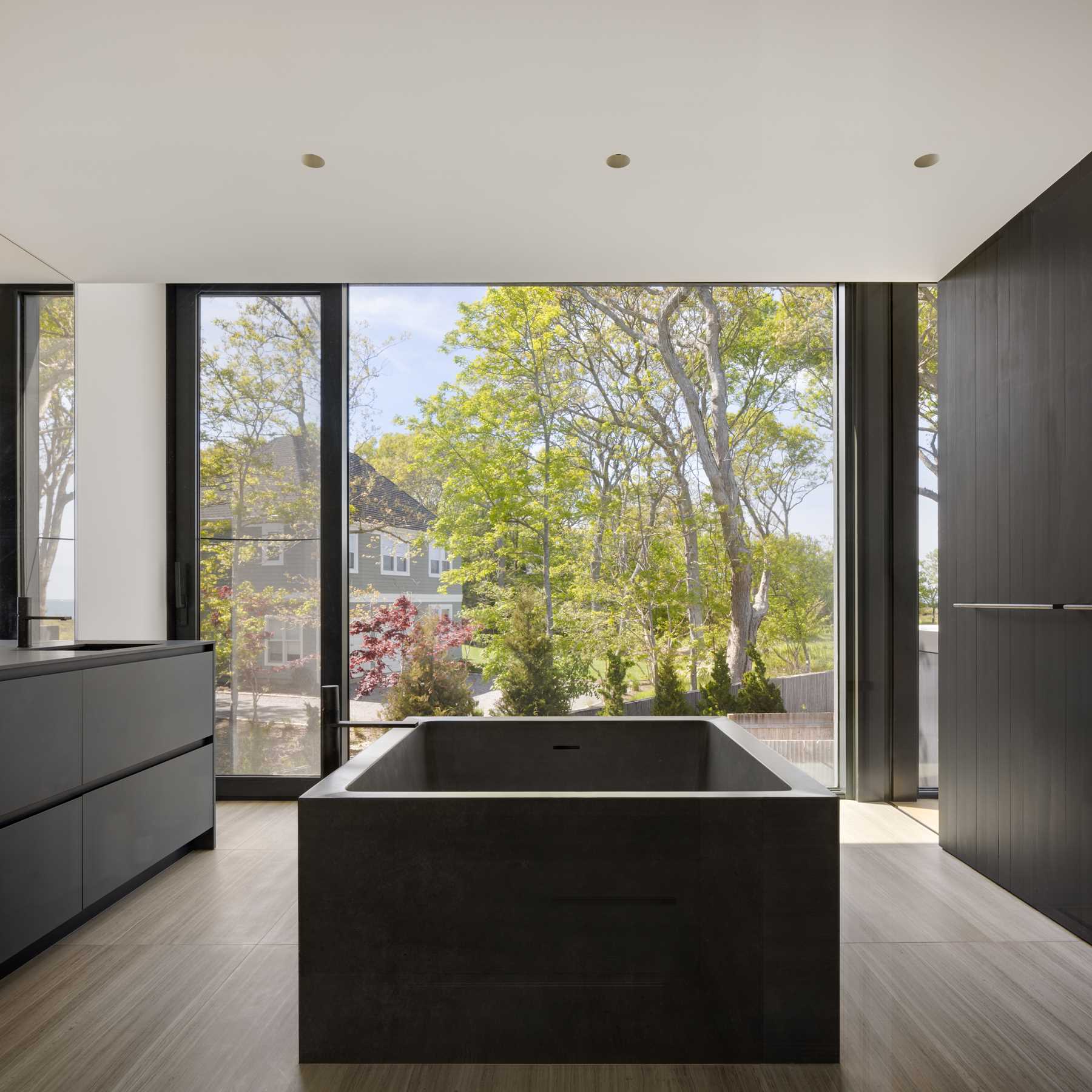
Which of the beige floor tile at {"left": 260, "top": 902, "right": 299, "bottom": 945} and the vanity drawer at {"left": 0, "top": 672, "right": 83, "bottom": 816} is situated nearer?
the vanity drawer at {"left": 0, "top": 672, "right": 83, "bottom": 816}

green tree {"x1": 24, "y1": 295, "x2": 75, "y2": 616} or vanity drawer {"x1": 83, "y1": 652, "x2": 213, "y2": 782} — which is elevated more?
green tree {"x1": 24, "y1": 295, "x2": 75, "y2": 616}

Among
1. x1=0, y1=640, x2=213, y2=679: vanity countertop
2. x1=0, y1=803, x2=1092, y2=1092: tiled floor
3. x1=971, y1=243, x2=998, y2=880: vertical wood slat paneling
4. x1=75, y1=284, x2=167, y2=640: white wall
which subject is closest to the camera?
x1=0, y1=803, x2=1092, y2=1092: tiled floor

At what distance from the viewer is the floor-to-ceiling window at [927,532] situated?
14.0ft

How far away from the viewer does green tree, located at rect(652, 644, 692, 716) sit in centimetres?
436

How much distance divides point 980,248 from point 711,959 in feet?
9.34

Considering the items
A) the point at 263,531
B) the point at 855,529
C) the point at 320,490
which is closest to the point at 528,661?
the point at 320,490

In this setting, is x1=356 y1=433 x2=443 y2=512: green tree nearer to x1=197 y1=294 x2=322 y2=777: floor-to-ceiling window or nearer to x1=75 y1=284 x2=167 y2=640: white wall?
x1=197 y1=294 x2=322 y2=777: floor-to-ceiling window

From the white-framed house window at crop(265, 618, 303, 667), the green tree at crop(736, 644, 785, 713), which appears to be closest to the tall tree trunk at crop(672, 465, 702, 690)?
the green tree at crop(736, 644, 785, 713)

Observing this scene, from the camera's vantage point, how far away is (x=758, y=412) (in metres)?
4.39

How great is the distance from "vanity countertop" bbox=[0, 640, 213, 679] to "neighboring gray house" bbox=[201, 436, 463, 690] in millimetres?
832

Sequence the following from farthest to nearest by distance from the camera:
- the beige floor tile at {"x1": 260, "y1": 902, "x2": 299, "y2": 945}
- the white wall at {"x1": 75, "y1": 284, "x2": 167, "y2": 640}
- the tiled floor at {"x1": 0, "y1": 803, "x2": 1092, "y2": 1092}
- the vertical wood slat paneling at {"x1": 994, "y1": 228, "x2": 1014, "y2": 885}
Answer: the white wall at {"x1": 75, "y1": 284, "x2": 167, "y2": 640}, the vertical wood slat paneling at {"x1": 994, "y1": 228, "x2": 1014, "y2": 885}, the beige floor tile at {"x1": 260, "y1": 902, "x2": 299, "y2": 945}, the tiled floor at {"x1": 0, "y1": 803, "x2": 1092, "y2": 1092}

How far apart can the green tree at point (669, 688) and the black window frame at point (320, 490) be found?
1.61m

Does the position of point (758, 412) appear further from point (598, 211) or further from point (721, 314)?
point (598, 211)

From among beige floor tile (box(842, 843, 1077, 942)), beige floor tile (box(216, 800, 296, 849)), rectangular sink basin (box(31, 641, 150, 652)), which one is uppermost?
rectangular sink basin (box(31, 641, 150, 652))
